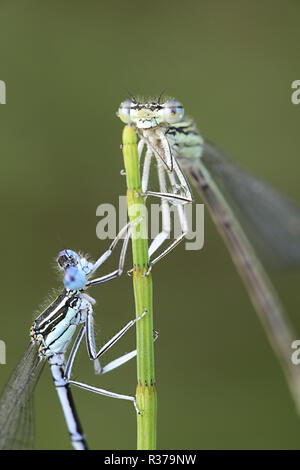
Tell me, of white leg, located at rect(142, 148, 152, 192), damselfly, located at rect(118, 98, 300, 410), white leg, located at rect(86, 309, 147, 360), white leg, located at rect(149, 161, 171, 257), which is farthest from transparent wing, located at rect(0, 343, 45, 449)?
damselfly, located at rect(118, 98, 300, 410)

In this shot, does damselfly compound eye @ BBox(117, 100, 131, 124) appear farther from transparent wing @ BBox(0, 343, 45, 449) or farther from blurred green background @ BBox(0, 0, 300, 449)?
blurred green background @ BBox(0, 0, 300, 449)

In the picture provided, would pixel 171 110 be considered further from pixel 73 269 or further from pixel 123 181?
pixel 123 181

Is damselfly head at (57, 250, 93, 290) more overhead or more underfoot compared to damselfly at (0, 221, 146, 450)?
more overhead

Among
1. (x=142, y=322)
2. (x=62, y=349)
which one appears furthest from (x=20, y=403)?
(x=142, y=322)

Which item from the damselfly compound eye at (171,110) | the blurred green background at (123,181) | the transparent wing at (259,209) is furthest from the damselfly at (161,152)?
the blurred green background at (123,181)
